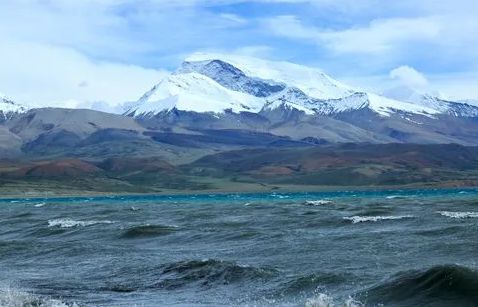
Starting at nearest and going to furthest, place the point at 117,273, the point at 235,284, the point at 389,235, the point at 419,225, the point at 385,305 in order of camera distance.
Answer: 1. the point at 385,305
2. the point at 235,284
3. the point at 117,273
4. the point at 389,235
5. the point at 419,225

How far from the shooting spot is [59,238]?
2557 inches

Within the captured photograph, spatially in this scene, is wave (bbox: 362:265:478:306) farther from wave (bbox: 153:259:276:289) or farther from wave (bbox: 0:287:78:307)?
wave (bbox: 0:287:78:307)

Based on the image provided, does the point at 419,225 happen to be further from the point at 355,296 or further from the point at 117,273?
the point at 355,296

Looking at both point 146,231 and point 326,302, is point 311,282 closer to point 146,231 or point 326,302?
point 326,302

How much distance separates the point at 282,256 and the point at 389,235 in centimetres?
1150

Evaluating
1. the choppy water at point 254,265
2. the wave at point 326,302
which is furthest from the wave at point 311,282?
the wave at point 326,302

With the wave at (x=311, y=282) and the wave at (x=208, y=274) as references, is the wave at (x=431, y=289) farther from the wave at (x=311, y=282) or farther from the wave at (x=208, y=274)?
the wave at (x=208, y=274)

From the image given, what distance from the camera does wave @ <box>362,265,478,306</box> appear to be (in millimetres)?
27819

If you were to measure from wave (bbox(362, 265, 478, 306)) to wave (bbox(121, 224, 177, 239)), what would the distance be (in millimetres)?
34824

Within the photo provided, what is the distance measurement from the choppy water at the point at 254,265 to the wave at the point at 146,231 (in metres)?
0.11

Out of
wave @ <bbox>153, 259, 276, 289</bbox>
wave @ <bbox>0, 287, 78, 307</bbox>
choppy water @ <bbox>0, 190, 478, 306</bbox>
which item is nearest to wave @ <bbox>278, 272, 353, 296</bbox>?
choppy water @ <bbox>0, 190, 478, 306</bbox>

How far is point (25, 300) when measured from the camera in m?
29.7

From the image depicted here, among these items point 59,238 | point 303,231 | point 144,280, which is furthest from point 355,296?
point 59,238

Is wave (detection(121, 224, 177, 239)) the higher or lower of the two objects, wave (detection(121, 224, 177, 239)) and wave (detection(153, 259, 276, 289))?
the lower
